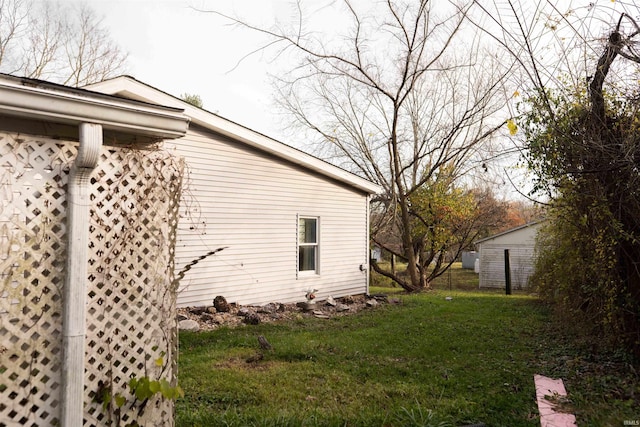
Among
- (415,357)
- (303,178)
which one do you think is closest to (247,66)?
(303,178)

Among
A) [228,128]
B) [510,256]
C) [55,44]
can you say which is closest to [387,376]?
[228,128]

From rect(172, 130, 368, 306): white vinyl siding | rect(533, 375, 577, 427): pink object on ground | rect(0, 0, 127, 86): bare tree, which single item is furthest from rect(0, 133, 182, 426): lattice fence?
rect(0, 0, 127, 86): bare tree

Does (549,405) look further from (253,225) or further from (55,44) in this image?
(55,44)

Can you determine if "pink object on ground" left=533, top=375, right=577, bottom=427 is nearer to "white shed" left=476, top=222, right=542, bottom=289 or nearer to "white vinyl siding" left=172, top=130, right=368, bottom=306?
"white vinyl siding" left=172, top=130, right=368, bottom=306

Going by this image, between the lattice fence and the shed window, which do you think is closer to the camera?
the lattice fence

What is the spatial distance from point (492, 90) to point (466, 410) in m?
14.6

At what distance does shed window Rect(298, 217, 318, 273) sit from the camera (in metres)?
11.1

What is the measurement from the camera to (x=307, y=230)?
446 inches

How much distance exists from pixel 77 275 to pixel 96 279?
151 mm

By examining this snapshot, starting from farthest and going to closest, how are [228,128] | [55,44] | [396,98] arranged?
[55,44] → [396,98] → [228,128]

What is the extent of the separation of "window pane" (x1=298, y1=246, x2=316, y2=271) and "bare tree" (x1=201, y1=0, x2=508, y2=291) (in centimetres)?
528

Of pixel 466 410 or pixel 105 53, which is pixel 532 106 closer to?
pixel 466 410

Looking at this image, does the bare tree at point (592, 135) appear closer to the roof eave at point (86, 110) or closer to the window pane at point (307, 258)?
the roof eave at point (86, 110)

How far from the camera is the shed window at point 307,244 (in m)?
11.1
